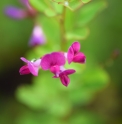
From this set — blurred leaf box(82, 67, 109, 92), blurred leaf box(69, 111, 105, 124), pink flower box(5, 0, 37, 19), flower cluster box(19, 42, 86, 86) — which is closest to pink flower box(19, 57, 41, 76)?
flower cluster box(19, 42, 86, 86)

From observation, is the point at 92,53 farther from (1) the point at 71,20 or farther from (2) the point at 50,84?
(1) the point at 71,20

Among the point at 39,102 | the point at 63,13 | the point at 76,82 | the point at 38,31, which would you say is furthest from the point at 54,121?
the point at 63,13

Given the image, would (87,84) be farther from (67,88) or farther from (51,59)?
(51,59)

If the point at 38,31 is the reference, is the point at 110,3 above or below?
above

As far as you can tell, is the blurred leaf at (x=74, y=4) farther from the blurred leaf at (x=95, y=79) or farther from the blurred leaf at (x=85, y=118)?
the blurred leaf at (x=85, y=118)

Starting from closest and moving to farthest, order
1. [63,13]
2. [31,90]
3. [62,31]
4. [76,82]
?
1. [63,13]
2. [62,31]
3. [76,82]
4. [31,90]

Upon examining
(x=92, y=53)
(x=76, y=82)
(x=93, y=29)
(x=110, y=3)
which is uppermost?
(x=110, y=3)

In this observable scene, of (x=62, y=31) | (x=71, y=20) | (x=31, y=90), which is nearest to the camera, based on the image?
(x=62, y=31)
